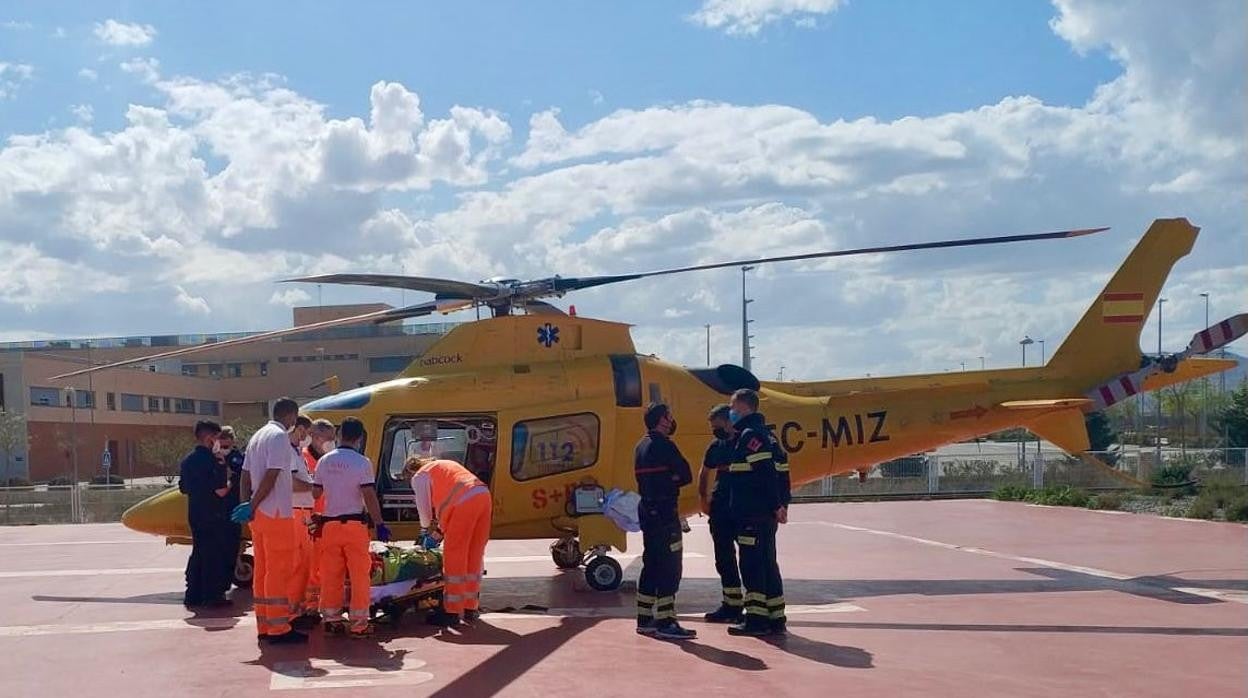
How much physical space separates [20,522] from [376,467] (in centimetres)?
1698

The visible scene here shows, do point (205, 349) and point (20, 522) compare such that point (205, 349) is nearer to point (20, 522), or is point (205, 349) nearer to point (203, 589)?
point (203, 589)

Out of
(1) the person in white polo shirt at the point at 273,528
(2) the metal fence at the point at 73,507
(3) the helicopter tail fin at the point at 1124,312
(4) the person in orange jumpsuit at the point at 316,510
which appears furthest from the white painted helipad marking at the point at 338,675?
(2) the metal fence at the point at 73,507

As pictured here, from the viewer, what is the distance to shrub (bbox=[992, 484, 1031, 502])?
23.9 meters

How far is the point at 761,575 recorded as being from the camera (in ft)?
29.1

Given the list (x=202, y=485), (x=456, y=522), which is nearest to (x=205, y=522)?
(x=202, y=485)

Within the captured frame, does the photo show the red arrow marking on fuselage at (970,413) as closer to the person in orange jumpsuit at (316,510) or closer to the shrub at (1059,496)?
the person in orange jumpsuit at (316,510)

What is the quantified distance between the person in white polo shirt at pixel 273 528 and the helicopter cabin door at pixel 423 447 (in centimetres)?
260

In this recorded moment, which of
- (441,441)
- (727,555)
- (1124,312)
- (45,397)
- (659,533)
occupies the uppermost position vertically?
(45,397)

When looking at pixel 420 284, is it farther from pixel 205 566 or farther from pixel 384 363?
pixel 384 363

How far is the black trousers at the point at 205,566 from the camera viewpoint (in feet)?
34.6

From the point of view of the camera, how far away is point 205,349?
11008 mm

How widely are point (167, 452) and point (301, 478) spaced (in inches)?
1930

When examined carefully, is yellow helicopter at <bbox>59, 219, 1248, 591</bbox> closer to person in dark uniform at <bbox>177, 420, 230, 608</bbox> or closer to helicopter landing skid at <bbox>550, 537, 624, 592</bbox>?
helicopter landing skid at <bbox>550, 537, 624, 592</bbox>

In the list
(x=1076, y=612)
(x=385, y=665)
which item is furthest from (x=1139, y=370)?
(x=385, y=665)
